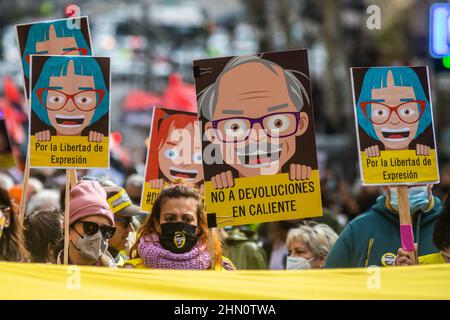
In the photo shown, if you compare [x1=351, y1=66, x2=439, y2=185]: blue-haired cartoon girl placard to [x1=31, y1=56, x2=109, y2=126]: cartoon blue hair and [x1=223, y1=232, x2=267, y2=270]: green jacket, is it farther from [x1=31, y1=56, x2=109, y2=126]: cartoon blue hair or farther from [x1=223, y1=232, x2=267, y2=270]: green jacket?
[x1=223, y1=232, x2=267, y2=270]: green jacket

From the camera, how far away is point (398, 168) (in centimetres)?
629

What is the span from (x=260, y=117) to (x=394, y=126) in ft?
2.30

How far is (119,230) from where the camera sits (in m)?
7.02

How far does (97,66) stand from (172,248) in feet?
3.58

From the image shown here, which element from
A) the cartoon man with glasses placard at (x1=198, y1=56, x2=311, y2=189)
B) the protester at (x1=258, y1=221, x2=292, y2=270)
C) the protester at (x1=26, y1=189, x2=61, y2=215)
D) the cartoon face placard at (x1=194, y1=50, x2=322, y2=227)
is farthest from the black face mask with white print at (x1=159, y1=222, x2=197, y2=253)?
the protester at (x1=26, y1=189, x2=61, y2=215)

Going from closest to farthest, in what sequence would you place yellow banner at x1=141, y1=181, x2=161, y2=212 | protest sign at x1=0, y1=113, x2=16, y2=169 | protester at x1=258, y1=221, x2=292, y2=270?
yellow banner at x1=141, y1=181, x2=161, y2=212 < protest sign at x1=0, y1=113, x2=16, y2=169 < protester at x1=258, y1=221, x2=292, y2=270

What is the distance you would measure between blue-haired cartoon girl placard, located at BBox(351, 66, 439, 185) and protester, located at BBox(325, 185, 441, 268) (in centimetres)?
38

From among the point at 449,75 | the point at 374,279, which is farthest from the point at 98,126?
the point at 449,75

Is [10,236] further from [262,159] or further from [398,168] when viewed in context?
[398,168]

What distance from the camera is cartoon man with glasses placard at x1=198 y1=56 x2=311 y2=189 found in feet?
20.4

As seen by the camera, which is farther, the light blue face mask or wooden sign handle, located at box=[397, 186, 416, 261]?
the light blue face mask

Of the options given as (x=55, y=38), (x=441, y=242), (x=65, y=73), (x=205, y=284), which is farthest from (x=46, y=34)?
(x=441, y=242)

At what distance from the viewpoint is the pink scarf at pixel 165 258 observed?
19.8ft

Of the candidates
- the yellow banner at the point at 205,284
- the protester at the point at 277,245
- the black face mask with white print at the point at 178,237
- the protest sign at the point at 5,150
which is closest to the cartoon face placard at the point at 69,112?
the black face mask with white print at the point at 178,237
